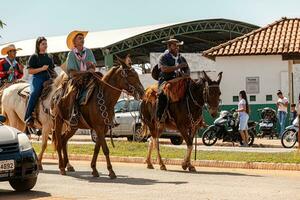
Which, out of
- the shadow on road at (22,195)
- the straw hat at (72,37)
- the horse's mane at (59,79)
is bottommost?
the shadow on road at (22,195)

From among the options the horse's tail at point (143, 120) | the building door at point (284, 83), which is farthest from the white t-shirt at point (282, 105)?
the horse's tail at point (143, 120)

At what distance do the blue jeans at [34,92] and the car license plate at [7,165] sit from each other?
515 cm

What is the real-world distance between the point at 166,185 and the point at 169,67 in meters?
4.20

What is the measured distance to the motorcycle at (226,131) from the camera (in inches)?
1154

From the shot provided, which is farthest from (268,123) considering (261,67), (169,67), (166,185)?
(166,185)

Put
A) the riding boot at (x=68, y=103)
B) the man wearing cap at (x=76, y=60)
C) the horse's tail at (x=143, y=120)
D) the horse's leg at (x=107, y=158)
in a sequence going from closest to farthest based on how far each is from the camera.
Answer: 1. the horse's leg at (x=107, y=158)
2. the riding boot at (x=68, y=103)
3. the man wearing cap at (x=76, y=60)
4. the horse's tail at (x=143, y=120)

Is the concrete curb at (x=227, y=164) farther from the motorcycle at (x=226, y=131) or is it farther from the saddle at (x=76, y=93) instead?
the motorcycle at (x=226, y=131)

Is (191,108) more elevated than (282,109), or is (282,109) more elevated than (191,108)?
(191,108)

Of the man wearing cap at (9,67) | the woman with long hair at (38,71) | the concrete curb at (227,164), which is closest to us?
the concrete curb at (227,164)

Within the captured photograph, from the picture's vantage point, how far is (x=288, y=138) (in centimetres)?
2733

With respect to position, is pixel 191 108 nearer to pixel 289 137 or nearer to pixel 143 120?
pixel 143 120

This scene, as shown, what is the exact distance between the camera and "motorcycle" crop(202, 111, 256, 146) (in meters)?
29.3

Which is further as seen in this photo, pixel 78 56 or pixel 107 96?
pixel 78 56

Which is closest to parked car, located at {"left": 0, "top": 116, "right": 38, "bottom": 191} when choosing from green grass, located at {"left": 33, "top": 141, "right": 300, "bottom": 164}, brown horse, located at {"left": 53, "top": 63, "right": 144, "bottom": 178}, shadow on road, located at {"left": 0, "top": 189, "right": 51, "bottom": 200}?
shadow on road, located at {"left": 0, "top": 189, "right": 51, "bottom": 200}
